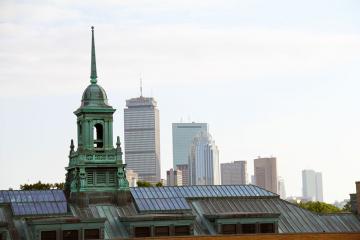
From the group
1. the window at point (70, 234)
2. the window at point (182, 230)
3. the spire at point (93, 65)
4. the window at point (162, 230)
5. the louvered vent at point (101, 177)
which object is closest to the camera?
the window at point (70, 234)

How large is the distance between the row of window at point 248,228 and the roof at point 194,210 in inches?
30.2

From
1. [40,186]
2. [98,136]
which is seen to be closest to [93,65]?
[98,136]

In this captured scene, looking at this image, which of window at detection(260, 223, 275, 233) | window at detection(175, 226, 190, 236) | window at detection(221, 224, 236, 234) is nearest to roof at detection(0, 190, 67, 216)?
window at detection(175, 226, 190, 236)

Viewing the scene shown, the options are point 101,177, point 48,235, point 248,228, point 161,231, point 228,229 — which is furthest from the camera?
point 101,177

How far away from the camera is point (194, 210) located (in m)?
83.0

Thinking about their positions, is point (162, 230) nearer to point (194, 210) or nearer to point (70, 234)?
point (194, 210)

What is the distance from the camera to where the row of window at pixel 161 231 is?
255ft

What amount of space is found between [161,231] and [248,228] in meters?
7.52

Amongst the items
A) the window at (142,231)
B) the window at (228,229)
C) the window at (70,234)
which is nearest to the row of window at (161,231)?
the window at (142,231)

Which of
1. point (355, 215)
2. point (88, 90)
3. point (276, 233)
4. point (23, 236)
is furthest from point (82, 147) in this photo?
point (355, 215)

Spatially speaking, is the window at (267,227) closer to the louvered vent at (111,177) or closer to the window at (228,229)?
the window at (228,229)

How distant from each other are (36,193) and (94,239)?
7719mm

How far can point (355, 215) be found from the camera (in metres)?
89.1

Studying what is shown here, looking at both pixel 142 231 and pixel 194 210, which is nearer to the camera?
pixel 142 231
